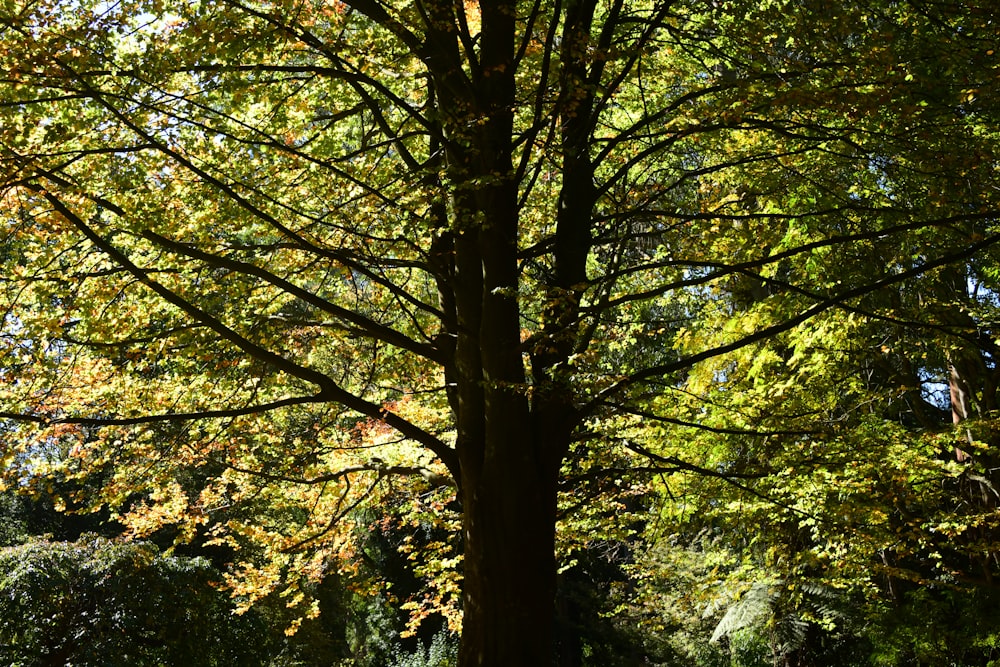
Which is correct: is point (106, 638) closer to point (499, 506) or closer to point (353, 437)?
point (353, 437)

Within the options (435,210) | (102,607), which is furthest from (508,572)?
(102,607)

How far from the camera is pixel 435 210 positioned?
5961mm

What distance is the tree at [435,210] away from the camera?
4.82 meters

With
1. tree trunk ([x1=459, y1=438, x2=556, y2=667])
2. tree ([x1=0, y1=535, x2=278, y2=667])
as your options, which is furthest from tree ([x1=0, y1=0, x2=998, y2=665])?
tree ([x1=0, y1=535, x2=278, y2=667])

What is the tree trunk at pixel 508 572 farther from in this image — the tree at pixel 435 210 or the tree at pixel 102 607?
the tree at pixel 102 607

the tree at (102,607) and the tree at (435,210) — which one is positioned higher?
the tree at (435,210)

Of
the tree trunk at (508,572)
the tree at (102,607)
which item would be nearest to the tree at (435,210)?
the tree trunk at (508,572)

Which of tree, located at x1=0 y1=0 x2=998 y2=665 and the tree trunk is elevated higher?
tree, located at x1=0 y1=0 x2=998 y2=665

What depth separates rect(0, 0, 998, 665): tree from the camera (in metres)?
4.82

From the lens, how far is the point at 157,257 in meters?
6.68

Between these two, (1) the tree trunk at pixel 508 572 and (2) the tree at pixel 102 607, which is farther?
(2) the tree at pixel 102 607

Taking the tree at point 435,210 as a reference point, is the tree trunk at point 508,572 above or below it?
below

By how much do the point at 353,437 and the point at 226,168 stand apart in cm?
465

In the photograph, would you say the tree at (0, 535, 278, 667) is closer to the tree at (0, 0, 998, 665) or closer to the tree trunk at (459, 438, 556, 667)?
the tree at (0, 0, 998, 665)
